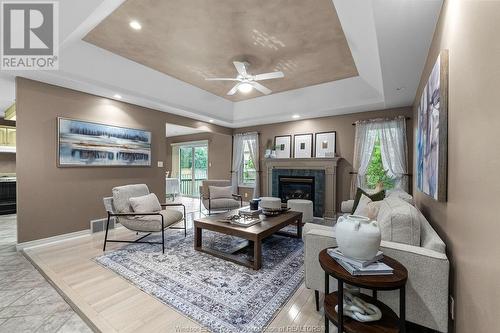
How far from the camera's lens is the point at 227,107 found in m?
5.91

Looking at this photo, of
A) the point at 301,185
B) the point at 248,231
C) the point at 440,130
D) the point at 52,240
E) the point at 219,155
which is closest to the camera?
the point at 440,130

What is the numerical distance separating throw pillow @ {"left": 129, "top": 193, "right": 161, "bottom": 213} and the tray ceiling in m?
2.19

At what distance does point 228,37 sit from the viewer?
2920 millimetres

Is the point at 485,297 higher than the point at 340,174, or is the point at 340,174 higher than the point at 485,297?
the point at 340,174

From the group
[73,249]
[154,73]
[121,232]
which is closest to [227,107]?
[154,73]

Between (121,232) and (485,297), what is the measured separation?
14.3 feet

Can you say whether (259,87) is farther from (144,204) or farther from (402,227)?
(402,227)

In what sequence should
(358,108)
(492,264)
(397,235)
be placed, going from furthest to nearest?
(358,108) < (397,235) < (492,264)

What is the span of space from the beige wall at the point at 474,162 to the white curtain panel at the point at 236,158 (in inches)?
215

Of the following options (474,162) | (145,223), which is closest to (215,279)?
(145,223)

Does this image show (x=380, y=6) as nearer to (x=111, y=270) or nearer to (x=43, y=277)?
(x=111, y=270)

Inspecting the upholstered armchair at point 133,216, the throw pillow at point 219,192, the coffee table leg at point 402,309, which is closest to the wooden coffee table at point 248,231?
the upholstered armchair at point 133,216

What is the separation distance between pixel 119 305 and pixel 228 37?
10.2 ft

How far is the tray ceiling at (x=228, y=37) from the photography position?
2.42 metres
